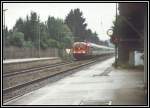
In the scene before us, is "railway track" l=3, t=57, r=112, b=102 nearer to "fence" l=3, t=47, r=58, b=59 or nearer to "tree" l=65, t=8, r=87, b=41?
"fence" l=3, t=47, r=58, b=59

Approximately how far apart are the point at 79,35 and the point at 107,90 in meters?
109

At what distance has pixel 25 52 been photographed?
234ft

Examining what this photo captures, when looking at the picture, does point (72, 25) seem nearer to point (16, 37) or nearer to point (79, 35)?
point (79, 35)

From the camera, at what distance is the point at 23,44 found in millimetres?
73125

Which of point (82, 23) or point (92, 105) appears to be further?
point (82, 23)

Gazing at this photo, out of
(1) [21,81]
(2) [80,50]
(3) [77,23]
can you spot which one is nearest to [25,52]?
(2) [80,50]

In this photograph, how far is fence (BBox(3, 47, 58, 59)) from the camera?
65000 millimetres

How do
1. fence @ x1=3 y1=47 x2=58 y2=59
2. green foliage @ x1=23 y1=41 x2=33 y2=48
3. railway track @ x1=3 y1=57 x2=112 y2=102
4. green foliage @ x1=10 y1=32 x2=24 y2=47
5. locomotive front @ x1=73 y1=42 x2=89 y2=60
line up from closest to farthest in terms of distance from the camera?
railway track @ x1=3 y1=57 x2=112 y2=102 → locomotive front @ x1=73 y1=42 x2=89 y2=60 → fence @ x1=3 y1=47 x2=58 y2=59 → green foliage @ x1=10 y1=32 x2=24 y2=47 → green foliage @ x1=23 y1=41 x2=33 y2=48

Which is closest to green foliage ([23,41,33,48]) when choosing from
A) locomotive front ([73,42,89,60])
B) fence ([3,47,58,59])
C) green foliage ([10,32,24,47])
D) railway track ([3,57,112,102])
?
fence ([3,47,58,59])

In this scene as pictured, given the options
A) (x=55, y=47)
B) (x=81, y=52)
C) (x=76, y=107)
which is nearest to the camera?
(x=76, y=107)

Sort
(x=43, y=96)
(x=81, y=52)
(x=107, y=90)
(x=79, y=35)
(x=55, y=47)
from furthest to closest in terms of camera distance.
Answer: (x=79, y=35)
(x=55, y=47)
(x=81, y=52)
(x=107, y=90)
(x=43, y=96)

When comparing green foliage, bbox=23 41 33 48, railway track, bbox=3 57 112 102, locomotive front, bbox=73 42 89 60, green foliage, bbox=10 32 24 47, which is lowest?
railway track, bbox=3 57 112 102

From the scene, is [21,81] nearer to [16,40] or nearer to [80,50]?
[80,50]

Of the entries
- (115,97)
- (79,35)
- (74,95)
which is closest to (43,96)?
(74,95)
